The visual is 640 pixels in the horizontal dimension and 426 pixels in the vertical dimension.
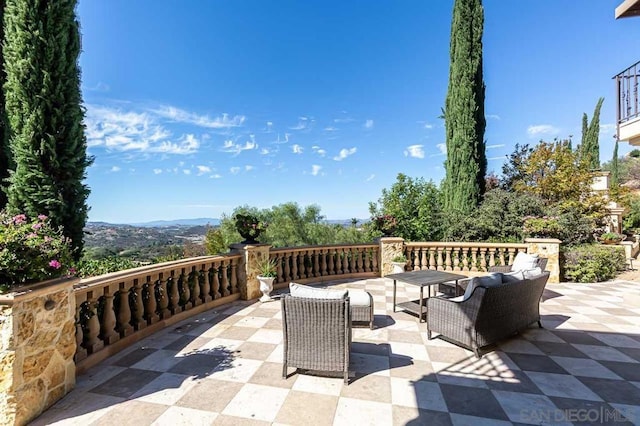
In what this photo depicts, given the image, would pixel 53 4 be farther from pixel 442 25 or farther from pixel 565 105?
pixel 565 105

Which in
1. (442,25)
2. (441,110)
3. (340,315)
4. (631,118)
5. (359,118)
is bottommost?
(340,315)

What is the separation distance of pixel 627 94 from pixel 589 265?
398 centimetres

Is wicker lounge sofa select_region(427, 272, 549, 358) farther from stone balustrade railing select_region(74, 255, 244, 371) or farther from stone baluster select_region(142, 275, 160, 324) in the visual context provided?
stone baluster select_region(142, 275, 160, 324)

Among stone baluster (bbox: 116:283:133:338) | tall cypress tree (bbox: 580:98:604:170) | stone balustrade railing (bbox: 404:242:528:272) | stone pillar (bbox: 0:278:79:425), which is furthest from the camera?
tall cypress tree (bbox: 580:98:604:170)

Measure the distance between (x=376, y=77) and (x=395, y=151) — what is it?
6.52m

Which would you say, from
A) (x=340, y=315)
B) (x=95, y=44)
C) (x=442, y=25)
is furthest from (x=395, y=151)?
(x=340, y=315)

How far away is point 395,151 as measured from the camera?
17.8 m

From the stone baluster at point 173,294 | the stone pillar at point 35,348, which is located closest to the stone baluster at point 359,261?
the stone baluster at point 173,294

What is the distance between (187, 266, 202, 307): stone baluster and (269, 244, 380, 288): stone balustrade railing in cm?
177

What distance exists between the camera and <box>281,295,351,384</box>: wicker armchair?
8.62 ft

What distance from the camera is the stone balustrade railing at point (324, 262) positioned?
6.73 metres

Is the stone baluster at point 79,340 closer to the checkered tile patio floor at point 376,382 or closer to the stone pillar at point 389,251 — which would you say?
the checkered tile patio floor at point 376,382

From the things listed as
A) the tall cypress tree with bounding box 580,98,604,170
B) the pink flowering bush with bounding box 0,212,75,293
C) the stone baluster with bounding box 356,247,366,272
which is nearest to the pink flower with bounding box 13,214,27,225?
the pink flowering bush with bounding box 0,212,75,293

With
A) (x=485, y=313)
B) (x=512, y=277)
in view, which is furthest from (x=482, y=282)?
(x=512, y=277)
